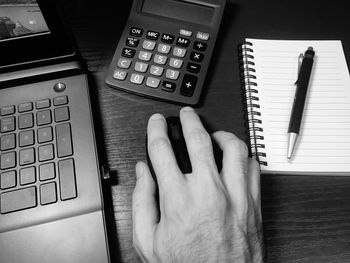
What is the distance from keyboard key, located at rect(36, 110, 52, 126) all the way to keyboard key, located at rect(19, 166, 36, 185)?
0.18 feet

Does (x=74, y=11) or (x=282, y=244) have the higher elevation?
(x=74, y=11)

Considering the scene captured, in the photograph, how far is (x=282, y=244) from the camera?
36 cm

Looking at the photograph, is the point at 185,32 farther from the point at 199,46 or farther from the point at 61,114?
the point at 61,114

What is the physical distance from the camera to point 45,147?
360 millimetres

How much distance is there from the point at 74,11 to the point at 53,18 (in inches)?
6.7

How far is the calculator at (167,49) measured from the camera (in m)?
0.42

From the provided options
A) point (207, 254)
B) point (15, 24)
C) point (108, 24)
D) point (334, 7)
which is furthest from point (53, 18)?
point (334, 7)

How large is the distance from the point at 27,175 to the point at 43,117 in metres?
0.07

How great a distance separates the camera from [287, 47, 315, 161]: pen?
40 centimetres

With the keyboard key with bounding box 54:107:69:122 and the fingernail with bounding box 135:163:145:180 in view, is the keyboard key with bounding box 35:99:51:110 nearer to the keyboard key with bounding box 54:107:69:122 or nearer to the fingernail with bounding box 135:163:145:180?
the keyboard key with bounding box 54:107:69:122

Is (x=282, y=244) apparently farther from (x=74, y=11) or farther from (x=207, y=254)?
(x=74, y=11)

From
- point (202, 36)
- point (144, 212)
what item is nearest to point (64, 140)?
point (144, 212)

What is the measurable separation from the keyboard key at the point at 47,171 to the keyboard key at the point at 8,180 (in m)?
0.03

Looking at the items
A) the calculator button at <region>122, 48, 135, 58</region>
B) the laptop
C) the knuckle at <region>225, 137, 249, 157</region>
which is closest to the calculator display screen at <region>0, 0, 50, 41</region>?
the laptop
